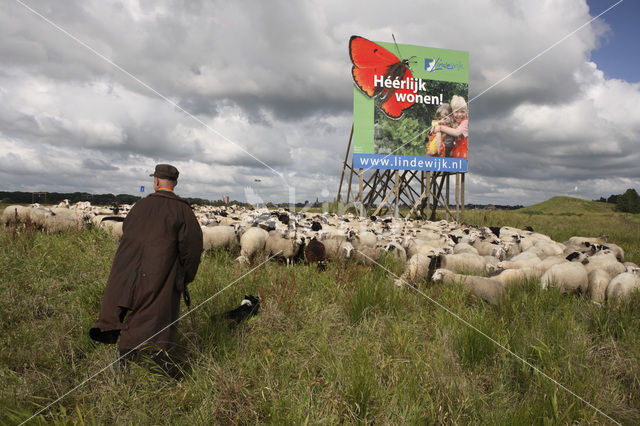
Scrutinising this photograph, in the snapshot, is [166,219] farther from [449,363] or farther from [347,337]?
[449,363]

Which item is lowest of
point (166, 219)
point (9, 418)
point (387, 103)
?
point (9, 418)

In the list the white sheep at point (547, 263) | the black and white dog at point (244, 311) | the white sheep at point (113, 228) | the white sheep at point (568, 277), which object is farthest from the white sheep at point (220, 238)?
the white sheep at point (547, 263)

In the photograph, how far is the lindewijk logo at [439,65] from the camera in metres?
20.1

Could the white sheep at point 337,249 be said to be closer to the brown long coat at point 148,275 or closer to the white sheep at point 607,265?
→ the brown long coat at point 148,275

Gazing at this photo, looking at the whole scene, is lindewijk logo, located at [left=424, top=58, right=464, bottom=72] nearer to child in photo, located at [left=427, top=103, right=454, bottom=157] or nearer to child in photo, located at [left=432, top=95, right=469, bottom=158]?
child in photo, located at [left=432, top=95, right=469, bottom=158]

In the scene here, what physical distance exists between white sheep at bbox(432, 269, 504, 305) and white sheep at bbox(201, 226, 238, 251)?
5.57 meters

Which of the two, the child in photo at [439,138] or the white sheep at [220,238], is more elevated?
the child in photo at [439,138]

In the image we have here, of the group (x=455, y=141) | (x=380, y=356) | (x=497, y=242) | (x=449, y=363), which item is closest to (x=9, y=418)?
(x=380, y=356)

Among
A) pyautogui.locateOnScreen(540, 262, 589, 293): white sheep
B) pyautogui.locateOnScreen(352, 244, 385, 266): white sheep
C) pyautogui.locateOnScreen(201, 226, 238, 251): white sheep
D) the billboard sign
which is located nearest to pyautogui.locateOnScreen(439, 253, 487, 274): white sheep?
pyautogui.locateOnScreen(540, 262, 589, 293): white sheep

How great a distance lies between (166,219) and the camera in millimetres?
3629

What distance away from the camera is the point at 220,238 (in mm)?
9250

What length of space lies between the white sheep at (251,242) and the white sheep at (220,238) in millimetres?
499

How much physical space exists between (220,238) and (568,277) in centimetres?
838

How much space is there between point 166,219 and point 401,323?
3503 mm
